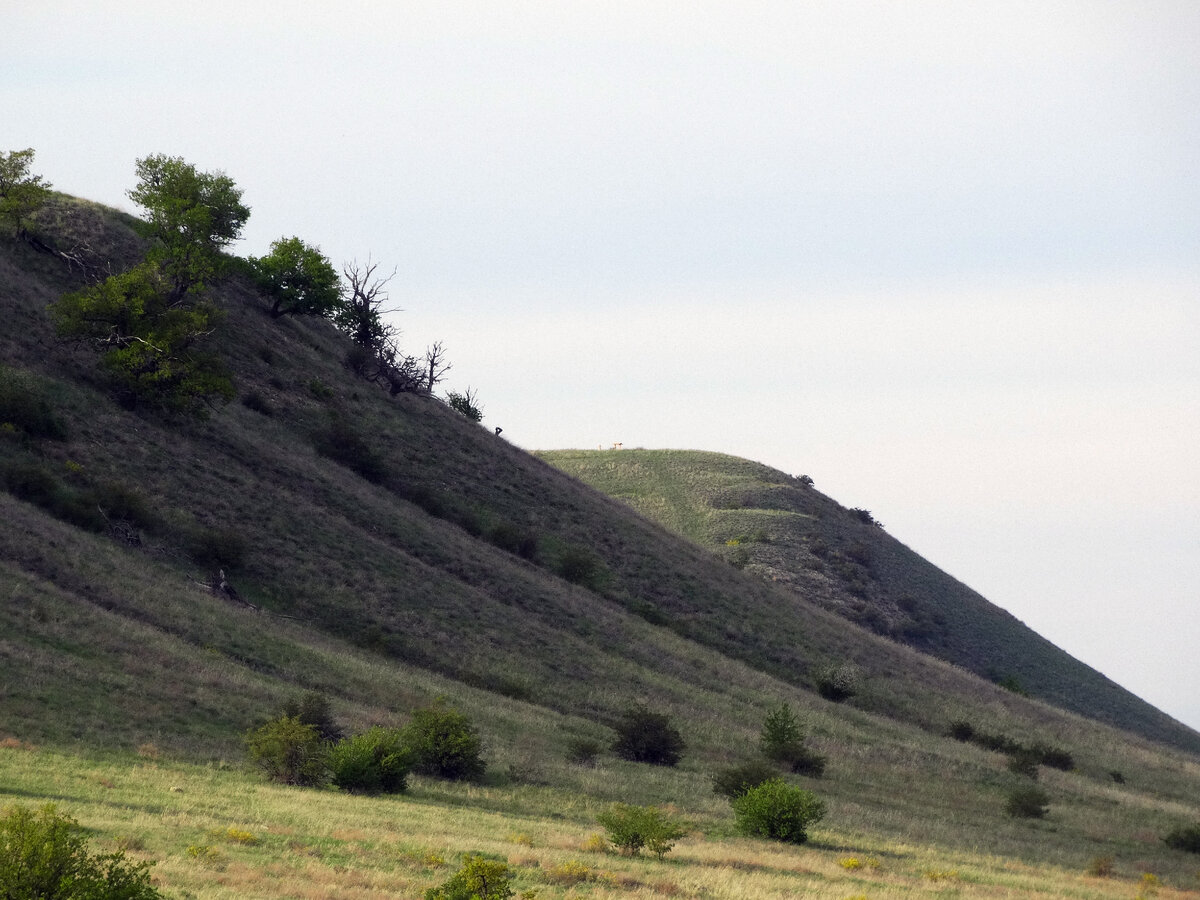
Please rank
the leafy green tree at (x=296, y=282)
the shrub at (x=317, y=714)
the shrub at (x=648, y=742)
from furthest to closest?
the leafy green tree at (x=296, y=282) < the shrub at (x=648, y=742) < the shrub at (x=317, y=714)

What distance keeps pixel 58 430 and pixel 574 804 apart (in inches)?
1077

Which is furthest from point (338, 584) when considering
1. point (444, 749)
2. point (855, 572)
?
point (855, 572)

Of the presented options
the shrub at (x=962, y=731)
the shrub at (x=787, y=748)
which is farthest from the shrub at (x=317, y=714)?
the shrub at (x=962, y=731)

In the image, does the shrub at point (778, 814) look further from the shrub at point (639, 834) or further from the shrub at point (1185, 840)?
the shrub at point (1185, 840)

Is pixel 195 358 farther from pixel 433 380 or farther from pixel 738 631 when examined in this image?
pixel 738 631

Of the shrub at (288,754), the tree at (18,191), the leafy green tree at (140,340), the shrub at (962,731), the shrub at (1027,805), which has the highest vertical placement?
the tree at (18,191)

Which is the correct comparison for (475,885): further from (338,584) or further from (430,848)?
(338,584)

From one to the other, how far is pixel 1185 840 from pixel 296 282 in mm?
55100

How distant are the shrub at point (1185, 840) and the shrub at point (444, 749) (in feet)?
61.7

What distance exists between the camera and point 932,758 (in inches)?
1483

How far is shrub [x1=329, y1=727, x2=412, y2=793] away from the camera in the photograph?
22.4 m

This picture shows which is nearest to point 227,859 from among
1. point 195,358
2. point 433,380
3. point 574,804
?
point 574,804

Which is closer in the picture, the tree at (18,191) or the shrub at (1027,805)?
the shrub at (1027,805)

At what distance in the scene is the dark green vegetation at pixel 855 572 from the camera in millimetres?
73750
